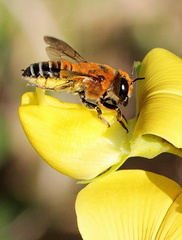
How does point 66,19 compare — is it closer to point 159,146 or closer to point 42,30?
point 42,30

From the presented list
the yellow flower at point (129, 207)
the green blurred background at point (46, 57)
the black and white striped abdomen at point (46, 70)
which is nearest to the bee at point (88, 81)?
the black and white striped abdomen at point (46, 70)

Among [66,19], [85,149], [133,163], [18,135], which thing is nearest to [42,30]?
[66,19]

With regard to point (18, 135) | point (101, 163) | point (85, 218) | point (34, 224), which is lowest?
point (34, 224)

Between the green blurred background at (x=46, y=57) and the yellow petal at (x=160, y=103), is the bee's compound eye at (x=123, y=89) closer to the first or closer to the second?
the yellow petal at (x=160, y=103)

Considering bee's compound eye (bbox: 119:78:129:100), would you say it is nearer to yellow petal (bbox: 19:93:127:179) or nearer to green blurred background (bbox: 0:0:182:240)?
yellow petal (bbox: 19:93:127:179)

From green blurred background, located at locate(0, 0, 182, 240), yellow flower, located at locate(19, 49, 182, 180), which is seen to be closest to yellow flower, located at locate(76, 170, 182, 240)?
yellow flower, located at locate(19, 49, 182, 180)

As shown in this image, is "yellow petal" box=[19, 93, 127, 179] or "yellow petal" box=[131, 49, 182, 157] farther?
"yellow petal" box=[19, 93, 127, 179]
